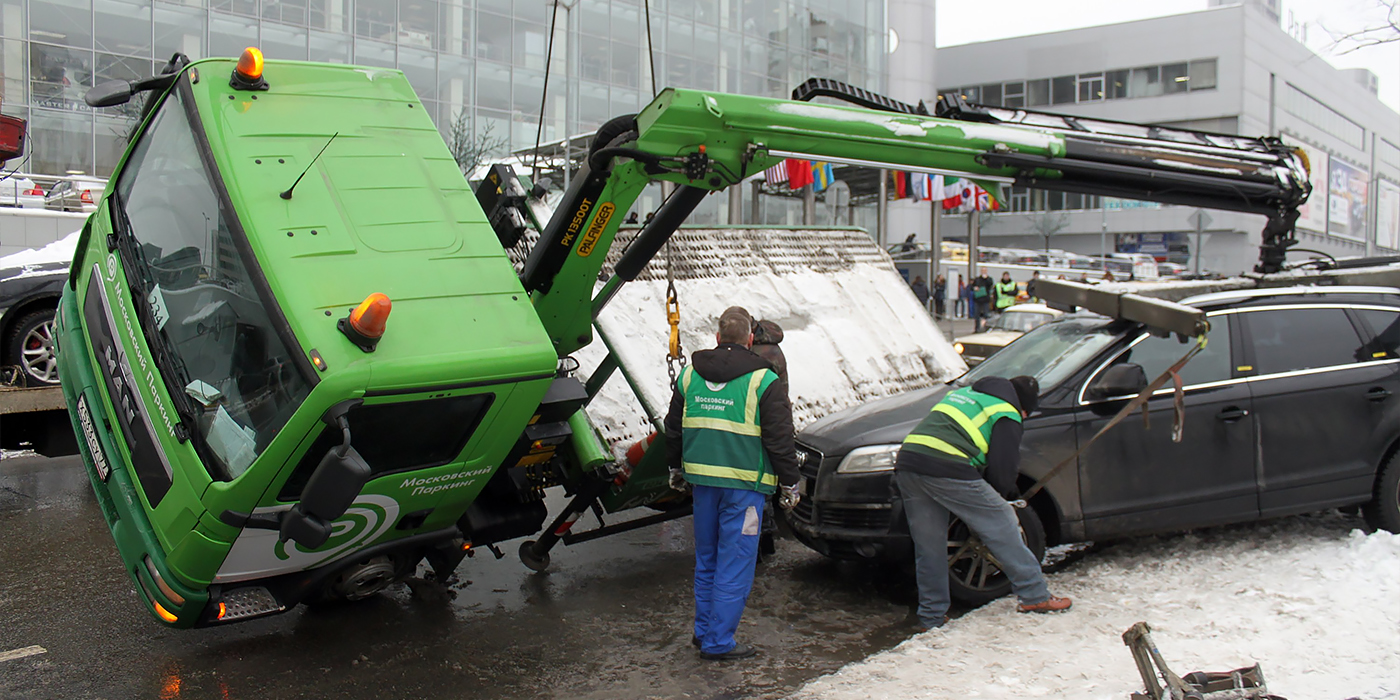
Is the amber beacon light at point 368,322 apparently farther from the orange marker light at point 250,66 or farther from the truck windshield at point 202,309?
the orange marker light at point 250,66

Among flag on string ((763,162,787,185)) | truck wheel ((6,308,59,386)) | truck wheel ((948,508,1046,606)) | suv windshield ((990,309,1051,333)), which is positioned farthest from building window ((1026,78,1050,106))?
truck wheel ((948,508,1046,606))

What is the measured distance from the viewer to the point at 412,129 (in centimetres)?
493

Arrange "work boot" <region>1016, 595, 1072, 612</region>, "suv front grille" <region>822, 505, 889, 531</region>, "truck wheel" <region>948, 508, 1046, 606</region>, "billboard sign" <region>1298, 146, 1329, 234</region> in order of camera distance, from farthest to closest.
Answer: "billboard sign" <region>1298, 146, 1329, 234</region>
"suv front grille" <region>822, 505, 889, 531</region>
"truck wheel" <region>948, 508, 1046, 606</region>
"work boot" <region>1016, 595, 1072, 612</region>

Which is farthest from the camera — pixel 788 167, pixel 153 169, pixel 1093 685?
pixel 788 167

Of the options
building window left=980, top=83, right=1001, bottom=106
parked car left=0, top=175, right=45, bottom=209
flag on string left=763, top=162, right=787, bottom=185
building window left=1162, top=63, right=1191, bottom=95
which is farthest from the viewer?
building window left=980, top=83, right=1001, bottom=106

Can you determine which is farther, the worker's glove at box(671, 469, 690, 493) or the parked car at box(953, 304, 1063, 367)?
the parked car at box(953, 304, 1063, 367)

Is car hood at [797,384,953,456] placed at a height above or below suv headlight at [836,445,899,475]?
above

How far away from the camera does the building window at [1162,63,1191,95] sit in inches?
2281

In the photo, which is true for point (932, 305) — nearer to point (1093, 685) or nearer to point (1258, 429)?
point (1258, 429)

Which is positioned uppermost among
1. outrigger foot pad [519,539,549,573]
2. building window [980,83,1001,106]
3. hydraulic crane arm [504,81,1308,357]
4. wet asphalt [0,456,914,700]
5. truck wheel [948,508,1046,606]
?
building window [980,83,1001,106]

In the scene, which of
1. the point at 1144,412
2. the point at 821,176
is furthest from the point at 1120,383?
the point at 821,176

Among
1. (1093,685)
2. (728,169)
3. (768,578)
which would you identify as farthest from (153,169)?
(1093,685)

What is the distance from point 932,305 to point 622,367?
26.9 m

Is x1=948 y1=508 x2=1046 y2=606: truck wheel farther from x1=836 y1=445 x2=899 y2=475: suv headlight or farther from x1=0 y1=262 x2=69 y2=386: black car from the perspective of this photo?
x1=0 y1=262 x2=69 y2=386: black car
